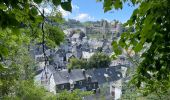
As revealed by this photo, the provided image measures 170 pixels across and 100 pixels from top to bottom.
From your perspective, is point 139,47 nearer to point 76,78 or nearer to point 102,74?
point 76,78

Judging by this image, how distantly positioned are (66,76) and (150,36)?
50684 mm

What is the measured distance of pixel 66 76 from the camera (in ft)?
176

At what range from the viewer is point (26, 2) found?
2.65m

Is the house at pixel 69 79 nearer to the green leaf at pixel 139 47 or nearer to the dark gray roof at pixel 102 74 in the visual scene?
the dark gray roof at pixel 102 74

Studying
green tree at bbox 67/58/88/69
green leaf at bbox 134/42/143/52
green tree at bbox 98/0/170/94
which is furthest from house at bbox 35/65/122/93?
green leaf at bbox 134/42/143/52

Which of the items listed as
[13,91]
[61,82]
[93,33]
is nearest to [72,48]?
Result: [61,82]

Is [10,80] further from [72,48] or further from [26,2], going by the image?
[72,48]

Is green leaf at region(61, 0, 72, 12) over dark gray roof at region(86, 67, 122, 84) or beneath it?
beneath

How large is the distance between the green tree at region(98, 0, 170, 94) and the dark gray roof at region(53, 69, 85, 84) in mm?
47515

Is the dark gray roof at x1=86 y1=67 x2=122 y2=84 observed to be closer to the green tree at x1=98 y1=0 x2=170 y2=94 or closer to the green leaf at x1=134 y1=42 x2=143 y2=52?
the green tree at x1=98 y1=0 x2=170 y2=94

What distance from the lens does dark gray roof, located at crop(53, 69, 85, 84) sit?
5183 centimetres

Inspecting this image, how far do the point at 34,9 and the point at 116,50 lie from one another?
108 centimetres

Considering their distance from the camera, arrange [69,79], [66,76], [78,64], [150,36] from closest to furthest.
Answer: [150,36] < [66,76] < [69,79] < [78,64]

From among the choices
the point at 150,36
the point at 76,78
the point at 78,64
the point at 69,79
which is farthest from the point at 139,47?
the point at 78,64
